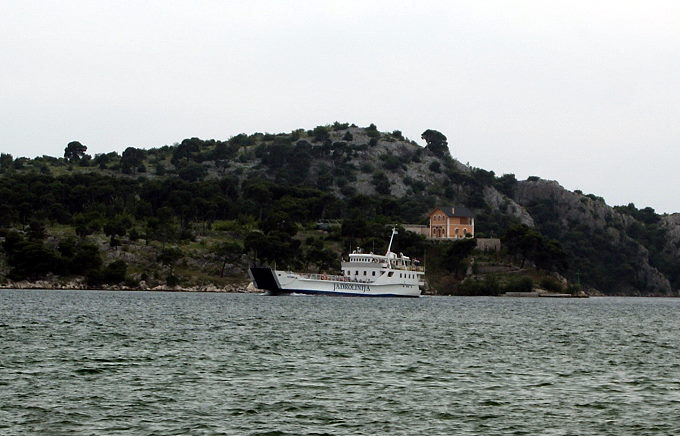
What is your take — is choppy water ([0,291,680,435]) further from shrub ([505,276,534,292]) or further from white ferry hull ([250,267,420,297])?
shrub ([505,276,534,292])

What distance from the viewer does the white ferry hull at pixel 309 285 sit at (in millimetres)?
152250

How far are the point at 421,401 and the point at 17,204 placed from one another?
588ft

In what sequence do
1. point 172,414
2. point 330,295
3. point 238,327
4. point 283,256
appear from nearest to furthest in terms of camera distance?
1. point 172,414
2. point 238,327
3. point 330,295
4. point 283,256

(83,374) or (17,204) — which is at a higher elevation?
(17,204)

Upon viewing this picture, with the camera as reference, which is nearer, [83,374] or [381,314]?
[83,374]

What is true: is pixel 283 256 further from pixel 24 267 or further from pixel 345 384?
pixel 345 384

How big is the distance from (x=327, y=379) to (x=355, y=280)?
118 metres

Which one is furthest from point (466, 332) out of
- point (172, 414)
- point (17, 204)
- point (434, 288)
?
point (17, 204)

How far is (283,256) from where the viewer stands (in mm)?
185000

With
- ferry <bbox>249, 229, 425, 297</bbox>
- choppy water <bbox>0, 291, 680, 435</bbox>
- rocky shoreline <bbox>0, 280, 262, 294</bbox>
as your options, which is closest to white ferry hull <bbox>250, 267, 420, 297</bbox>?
ferry <bbox>249, 229, 425, 297</bbox>

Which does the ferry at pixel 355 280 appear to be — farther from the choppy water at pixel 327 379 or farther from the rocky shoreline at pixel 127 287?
the choppy water at pixel 327 379

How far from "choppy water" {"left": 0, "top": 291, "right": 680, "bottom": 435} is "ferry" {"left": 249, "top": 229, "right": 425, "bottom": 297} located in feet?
244

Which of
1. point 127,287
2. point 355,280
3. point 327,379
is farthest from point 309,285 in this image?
point 327,379

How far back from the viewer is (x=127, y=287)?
175 m
